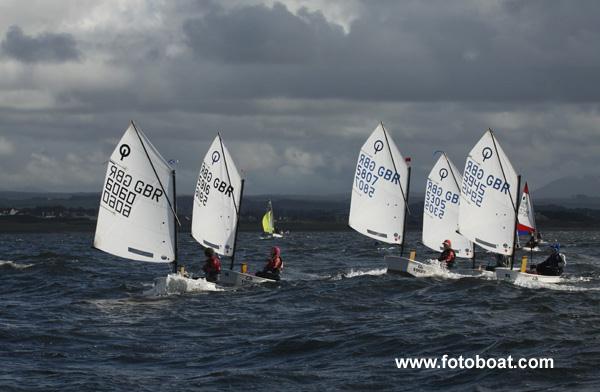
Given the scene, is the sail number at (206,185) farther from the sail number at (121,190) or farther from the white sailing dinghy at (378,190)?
the white sailing dinghy at (378,190)

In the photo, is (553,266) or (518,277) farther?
(553,266)

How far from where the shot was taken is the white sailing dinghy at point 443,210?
181 ft

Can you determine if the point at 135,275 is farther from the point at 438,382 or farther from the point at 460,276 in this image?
the point at 438,382

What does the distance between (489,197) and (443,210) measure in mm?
5998

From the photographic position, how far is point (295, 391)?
24594mm

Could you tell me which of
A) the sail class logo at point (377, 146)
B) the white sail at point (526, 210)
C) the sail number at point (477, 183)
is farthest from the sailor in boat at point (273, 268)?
the white sail at point (526, 210)

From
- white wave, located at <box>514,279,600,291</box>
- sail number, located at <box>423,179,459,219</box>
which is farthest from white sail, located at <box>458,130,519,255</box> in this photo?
sail number, located at <box>423,179,459,219</box>

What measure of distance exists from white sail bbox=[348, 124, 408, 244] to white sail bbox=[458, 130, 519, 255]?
3431mm

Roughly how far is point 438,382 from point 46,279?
30.8m

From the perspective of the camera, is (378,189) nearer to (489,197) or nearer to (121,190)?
(489,197)

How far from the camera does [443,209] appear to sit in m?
55.8

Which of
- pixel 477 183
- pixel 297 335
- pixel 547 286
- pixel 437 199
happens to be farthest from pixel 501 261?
pixel 297 335

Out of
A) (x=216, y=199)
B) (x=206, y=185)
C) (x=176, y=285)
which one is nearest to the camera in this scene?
(x=176, y=285)

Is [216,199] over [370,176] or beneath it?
beneath
